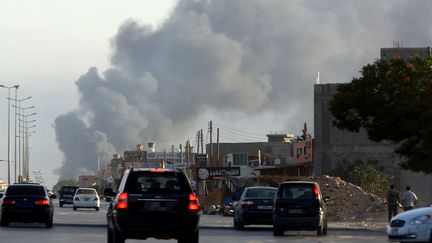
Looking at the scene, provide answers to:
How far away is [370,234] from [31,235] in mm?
11283

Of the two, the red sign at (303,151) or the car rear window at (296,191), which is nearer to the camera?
the car rear window at (296,191)

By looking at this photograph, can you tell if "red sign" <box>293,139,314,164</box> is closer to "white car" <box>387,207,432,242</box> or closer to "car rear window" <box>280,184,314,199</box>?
"car rear window" <box>280,184,314,199</box>

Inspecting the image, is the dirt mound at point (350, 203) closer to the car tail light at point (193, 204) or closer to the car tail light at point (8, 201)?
the car tail light at point (8, 201)

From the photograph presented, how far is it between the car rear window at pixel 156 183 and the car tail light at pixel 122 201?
15cm

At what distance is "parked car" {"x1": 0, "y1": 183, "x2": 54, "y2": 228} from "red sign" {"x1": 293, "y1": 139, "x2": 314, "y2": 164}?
50.4 metres

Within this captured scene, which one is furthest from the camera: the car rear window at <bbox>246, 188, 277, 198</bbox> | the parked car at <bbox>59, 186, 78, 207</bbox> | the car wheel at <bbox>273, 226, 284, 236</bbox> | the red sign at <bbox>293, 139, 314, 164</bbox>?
the red sign at <bbox>293, 139, 314, 164</bbox>

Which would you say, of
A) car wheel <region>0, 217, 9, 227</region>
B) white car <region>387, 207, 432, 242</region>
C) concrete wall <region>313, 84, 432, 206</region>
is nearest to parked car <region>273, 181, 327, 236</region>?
car wheel <region>0, 217, 9, 227</region>

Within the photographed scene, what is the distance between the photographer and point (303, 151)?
306 feet

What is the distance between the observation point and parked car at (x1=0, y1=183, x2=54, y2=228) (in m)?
38.2

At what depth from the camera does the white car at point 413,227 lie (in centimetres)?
2503

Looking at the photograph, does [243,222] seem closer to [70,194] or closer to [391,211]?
[391,211]

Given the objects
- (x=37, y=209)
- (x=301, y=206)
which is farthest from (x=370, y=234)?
(x=37, y=209)

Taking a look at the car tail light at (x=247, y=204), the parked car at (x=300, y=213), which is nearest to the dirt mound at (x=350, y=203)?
the car tail light at (x=247, y=204)

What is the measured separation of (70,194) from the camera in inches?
3516
